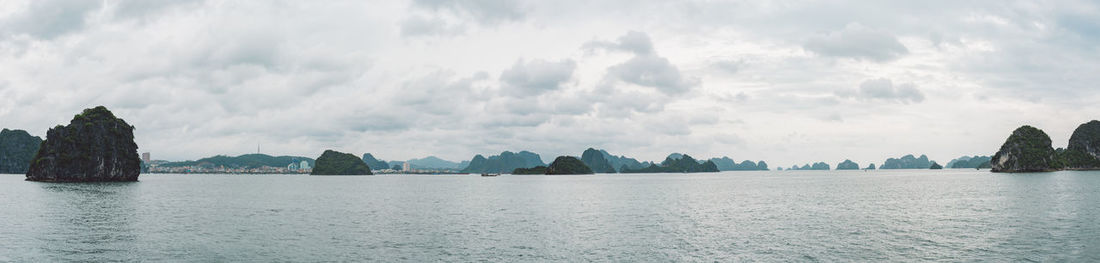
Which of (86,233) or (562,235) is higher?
(86,233)

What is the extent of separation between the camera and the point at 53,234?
63719mm

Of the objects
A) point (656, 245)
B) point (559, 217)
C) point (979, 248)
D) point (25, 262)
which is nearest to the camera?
point (25, 262)

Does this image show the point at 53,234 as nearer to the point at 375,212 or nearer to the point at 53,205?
the point at 375,212

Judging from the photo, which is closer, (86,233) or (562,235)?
(562,235)

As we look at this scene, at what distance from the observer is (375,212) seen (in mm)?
97312

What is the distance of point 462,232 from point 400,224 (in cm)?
1272

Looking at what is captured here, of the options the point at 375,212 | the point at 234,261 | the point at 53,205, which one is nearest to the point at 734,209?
the point at 375,212

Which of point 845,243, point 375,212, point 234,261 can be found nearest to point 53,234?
point 234,261

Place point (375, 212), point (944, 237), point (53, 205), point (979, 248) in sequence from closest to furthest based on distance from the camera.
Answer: point (979, 248) < point (944, 237) < point (375, 212) < point (53, 205)

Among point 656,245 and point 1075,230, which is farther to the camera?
point 1075,230

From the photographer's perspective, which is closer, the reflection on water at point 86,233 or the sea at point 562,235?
the sea at point 562,235

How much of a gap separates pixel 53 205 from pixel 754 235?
367ft

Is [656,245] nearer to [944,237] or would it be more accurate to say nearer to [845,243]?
[845,243]

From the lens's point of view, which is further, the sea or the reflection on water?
the reflection on water
